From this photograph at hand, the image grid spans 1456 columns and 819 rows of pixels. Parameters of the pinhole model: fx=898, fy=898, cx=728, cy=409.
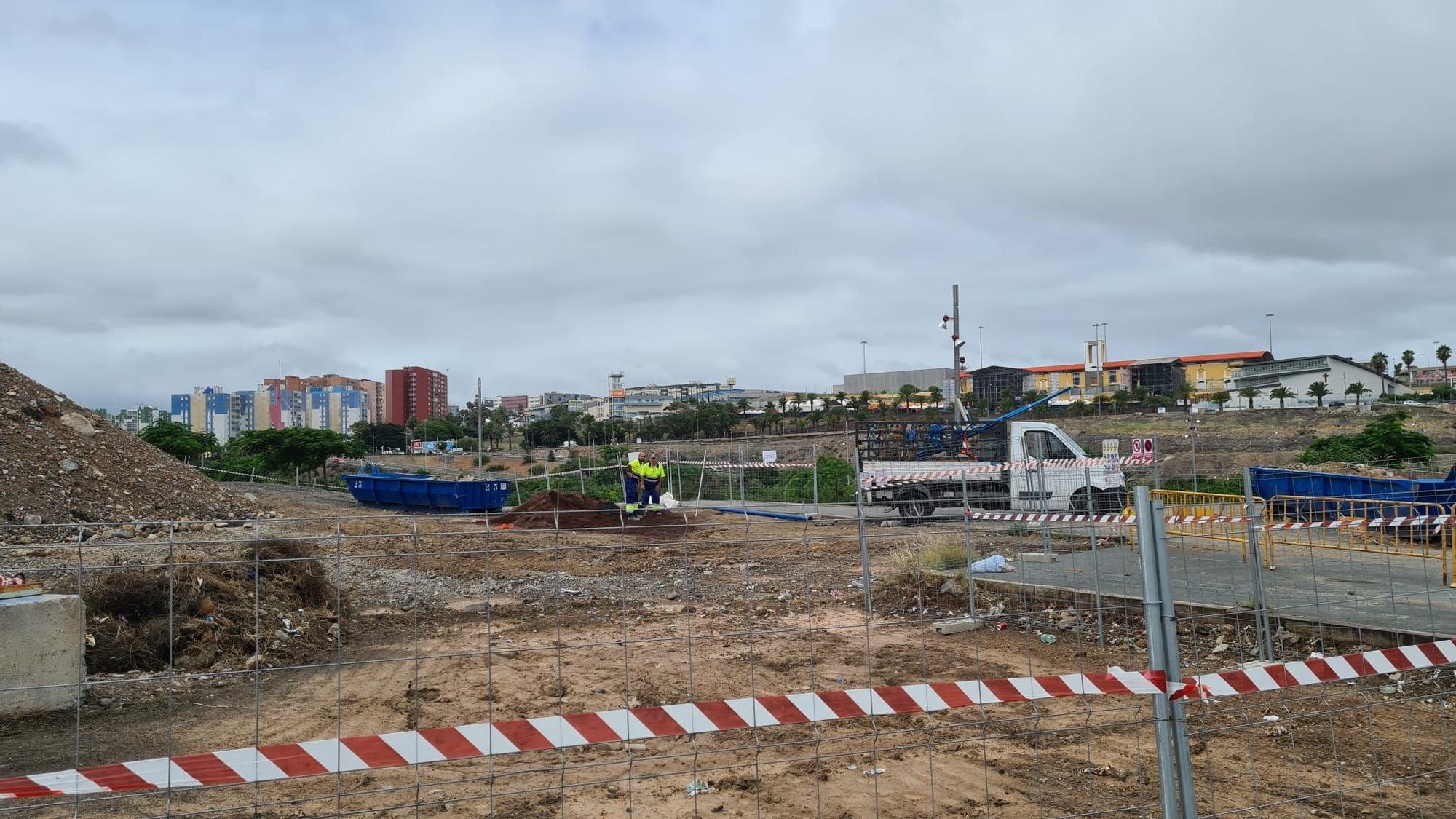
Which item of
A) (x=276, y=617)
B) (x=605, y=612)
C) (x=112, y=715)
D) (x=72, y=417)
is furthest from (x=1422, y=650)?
(x=72, y=417)

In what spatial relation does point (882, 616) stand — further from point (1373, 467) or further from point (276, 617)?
point (1373, 467)

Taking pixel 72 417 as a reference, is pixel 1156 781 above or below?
below

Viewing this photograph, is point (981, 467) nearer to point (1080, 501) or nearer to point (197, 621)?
point (1080, 501)

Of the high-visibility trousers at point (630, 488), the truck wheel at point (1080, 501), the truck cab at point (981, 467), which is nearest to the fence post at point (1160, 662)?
the truck cab at point (981, 467)

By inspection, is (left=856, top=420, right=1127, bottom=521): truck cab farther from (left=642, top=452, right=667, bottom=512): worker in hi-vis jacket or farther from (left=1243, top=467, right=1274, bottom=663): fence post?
(left=1243, top=467, right=1274, bottom=663): fence post

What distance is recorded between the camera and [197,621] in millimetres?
8242

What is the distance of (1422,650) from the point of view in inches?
173

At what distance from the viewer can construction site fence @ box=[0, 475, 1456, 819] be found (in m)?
3.75

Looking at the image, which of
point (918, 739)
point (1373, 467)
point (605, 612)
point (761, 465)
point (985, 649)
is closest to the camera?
point (918, 739)

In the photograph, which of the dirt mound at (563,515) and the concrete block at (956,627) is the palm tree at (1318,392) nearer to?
the dirt mound at (563,515)


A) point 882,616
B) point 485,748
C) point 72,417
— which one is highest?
point 72,417

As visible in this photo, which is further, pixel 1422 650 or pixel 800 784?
pixel 800 784

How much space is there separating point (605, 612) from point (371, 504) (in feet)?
68.0

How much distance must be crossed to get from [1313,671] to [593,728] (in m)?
3.24
